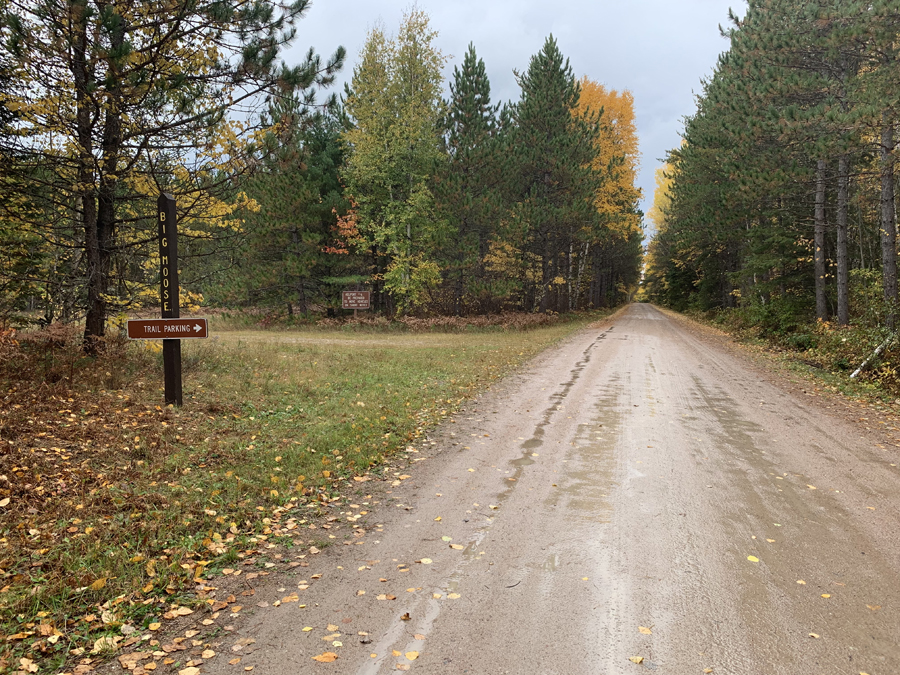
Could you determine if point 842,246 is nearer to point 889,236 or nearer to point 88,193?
point 889,236

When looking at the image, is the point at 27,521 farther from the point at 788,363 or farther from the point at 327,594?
the point at 788,363

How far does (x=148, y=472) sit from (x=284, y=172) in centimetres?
624

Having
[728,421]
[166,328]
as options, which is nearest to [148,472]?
[166,328]

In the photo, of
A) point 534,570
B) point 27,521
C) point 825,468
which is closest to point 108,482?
point 27,521

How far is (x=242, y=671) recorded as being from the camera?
273cm

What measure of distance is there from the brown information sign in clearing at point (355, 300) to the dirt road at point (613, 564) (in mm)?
19636

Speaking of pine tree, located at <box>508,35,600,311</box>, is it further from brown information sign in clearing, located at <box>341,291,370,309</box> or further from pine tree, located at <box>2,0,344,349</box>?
pine tree, located at <box>2,0,344,349</box>

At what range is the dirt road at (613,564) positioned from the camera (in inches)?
113

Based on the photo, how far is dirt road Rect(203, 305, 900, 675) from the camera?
Answer: 2883mm

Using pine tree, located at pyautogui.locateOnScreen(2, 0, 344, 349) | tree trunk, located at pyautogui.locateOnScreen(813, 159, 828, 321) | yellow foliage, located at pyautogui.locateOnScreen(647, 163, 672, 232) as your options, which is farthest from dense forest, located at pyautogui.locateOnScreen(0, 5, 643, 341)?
tree trunk, located at pyautogui.locateOnScreen(813, 159, 828, 321)

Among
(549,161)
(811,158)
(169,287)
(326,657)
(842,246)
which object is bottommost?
(326,657)

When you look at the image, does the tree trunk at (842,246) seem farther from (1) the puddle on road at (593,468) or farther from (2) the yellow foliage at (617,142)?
(2) the yellow foliage at (617,142)

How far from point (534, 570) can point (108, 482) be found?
4.42 m

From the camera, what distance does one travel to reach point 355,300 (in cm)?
2600
